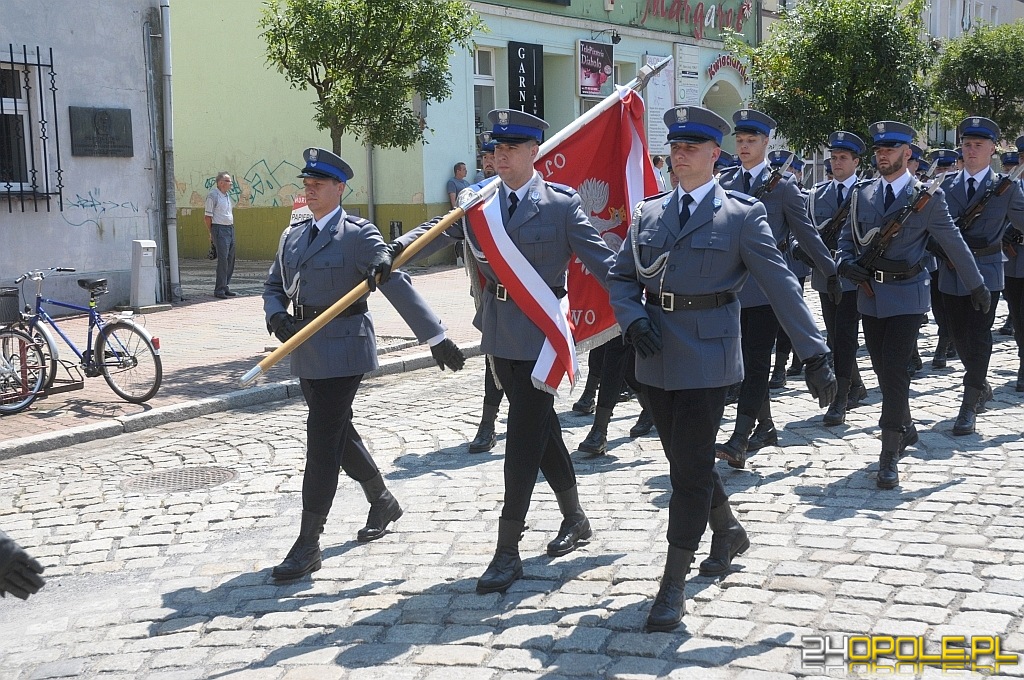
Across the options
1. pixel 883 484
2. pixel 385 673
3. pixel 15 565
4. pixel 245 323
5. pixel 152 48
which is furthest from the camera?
pixel 152 48

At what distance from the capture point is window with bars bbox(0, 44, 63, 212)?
14.4 metres

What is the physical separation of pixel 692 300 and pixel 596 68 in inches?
858

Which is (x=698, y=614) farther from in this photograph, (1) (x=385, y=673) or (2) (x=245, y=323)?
(2) (x=245, y=323)

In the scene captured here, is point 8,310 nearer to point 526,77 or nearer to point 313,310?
point 313,310

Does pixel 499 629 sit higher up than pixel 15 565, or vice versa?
pixel 15 565

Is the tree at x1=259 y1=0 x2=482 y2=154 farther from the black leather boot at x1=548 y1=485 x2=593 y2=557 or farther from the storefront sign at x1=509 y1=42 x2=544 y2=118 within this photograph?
the storefront sign at x1=509 y1=42 x2=544 y2=118

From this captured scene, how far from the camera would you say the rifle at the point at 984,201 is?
28.7 ft

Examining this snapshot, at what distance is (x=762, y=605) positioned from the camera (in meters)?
4.73

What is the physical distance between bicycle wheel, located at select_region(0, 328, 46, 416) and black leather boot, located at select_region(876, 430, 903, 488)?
658 centimetres

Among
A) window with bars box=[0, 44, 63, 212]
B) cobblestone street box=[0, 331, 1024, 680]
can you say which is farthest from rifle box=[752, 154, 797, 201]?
window with bars box=[0, 44, 63, 212]

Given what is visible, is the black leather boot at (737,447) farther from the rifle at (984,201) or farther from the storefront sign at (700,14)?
the storefront sign at (700,14)

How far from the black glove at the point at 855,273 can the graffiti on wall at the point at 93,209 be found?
11.3 metres

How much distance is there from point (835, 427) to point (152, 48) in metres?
11.7

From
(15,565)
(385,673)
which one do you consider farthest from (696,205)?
(15,565)
